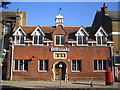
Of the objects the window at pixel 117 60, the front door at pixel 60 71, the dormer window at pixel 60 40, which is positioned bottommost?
the front door at pixel 60 71

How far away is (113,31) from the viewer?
2898cm

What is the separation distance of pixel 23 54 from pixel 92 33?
1175 centimetres

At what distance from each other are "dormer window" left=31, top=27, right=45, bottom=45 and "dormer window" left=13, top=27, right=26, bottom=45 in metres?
1.62

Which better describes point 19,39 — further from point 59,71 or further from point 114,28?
point 114,28

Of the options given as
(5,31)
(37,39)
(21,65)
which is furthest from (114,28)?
(5,31)

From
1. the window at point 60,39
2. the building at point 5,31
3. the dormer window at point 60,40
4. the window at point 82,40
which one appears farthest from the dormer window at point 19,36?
the window at point 82,40

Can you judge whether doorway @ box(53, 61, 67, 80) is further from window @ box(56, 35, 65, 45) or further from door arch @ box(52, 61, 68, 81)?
window @ box(56, 35, 65, 45)

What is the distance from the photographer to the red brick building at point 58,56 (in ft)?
82.8

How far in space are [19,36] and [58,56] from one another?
6.88 meters

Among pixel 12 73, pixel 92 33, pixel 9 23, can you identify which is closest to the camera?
pixel 12 73

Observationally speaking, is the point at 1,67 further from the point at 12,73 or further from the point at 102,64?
the point at 102,64

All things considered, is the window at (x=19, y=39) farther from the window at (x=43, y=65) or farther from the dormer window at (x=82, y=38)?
the dormer window at (x=82, y=38)

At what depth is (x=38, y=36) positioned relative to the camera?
26.1 meters

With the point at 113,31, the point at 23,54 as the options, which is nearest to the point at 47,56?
the point at 23,54
